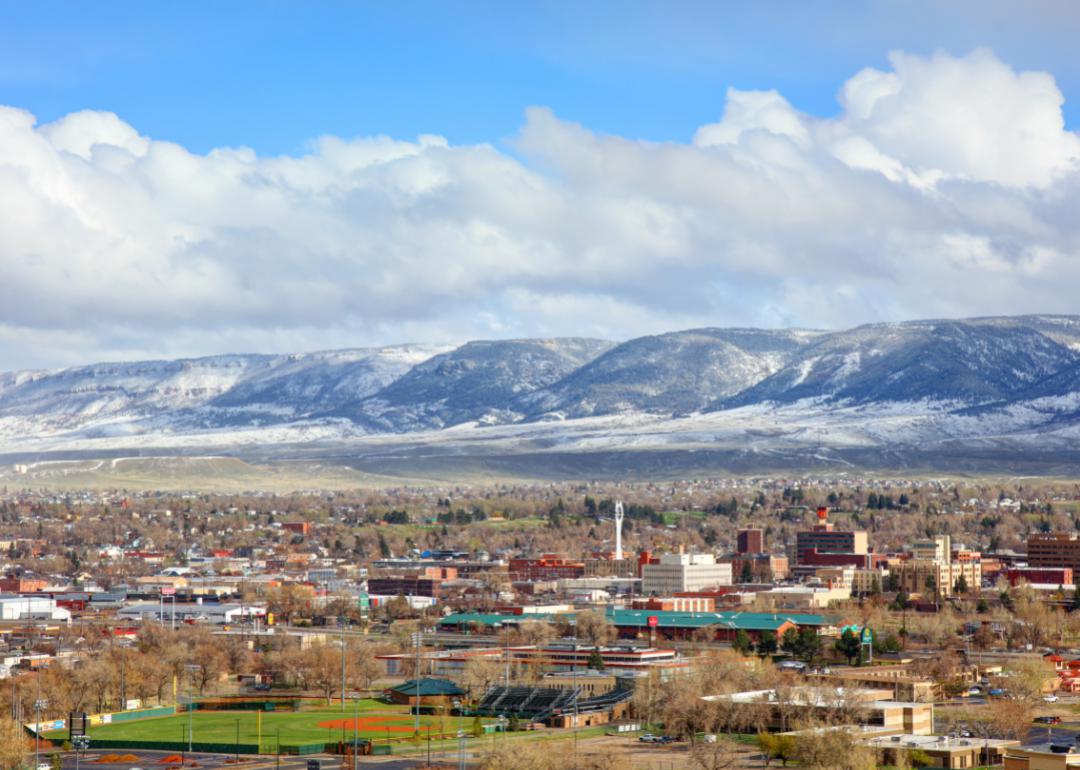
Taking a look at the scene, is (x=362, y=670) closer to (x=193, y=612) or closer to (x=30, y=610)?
(x=193, y=612)

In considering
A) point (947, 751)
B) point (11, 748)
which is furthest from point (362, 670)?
point (947, 751)

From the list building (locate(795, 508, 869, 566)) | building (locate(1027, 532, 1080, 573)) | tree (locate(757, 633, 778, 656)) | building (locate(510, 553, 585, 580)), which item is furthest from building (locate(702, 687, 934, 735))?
building (locate(795, 508, 869, 566))

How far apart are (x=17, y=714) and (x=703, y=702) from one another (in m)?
24.5

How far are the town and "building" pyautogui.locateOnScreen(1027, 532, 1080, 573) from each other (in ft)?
0.82

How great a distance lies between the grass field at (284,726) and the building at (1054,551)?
77.9 metres

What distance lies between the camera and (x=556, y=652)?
105125 millimetres

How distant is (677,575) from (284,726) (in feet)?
225

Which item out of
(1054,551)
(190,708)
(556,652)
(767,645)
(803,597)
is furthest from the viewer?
(1054,551)

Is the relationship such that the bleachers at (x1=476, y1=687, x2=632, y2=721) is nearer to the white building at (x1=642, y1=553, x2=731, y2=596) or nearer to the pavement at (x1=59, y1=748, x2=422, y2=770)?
the pavement at (x1=59, y1=748, x2=422, y2=770)

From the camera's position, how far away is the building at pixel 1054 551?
512ft

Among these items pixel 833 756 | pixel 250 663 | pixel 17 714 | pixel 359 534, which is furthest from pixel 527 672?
pixel 359 534

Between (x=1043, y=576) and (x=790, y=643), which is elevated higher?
(x=1043, y=576)

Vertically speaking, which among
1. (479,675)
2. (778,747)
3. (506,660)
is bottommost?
(778,747)

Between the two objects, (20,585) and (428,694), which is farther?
(20,585)
